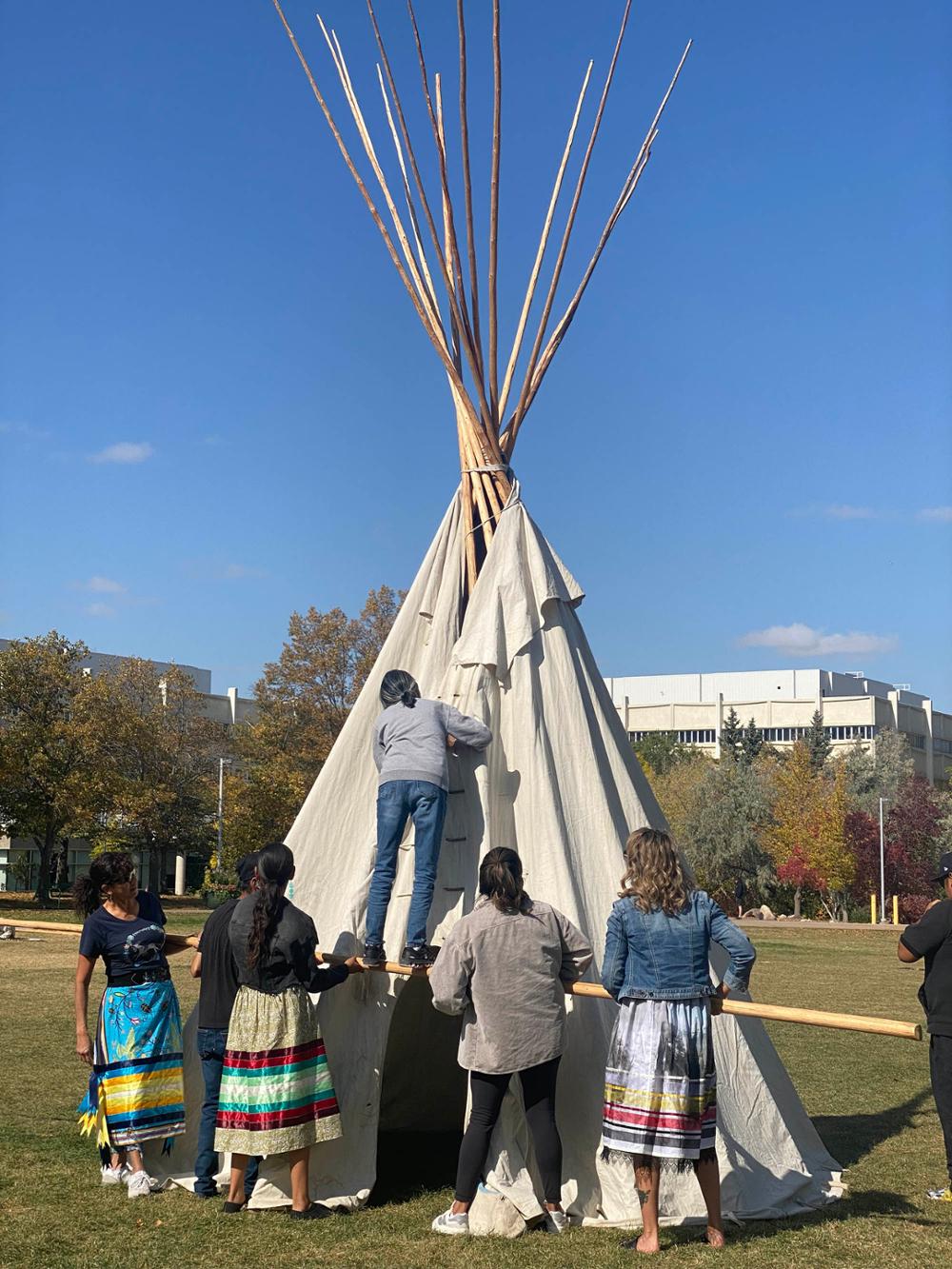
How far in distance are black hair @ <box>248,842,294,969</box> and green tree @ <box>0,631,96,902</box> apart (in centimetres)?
3323

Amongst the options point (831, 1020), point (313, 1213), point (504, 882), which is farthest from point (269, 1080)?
point (831, 1020)

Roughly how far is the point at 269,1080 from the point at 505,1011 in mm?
1085

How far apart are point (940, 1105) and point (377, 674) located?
11.4 ft

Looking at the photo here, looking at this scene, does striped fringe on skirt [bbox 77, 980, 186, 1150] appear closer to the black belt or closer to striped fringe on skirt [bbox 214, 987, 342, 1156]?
the black belt

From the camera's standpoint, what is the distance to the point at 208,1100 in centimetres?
604

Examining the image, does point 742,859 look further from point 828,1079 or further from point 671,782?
point 828,1079

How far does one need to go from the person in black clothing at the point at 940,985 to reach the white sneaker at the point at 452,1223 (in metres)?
2.22

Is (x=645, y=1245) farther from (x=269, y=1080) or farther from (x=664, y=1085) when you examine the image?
(x=269, y=1080)

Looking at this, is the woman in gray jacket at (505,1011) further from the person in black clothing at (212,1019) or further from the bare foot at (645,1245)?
the person in black clothing at (212,1019)

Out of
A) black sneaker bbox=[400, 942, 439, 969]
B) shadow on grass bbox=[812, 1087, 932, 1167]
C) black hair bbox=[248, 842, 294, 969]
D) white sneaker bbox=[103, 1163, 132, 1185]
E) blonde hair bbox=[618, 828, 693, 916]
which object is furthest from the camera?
shadow on grass bbox=[812, 1087, 932, 1167]

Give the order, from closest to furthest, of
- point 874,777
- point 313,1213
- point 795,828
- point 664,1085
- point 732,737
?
1. point 664,1085
2. point 313,1213
3. point 795,828
4. point 874,777
5. point 732,737

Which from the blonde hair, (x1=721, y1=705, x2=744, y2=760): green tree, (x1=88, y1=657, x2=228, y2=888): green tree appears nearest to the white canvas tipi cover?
the blonde hair

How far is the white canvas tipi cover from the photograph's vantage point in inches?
231

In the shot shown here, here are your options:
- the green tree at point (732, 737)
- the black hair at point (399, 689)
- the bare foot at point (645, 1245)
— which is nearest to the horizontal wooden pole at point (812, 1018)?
the bare foot at point (645, 1245)
